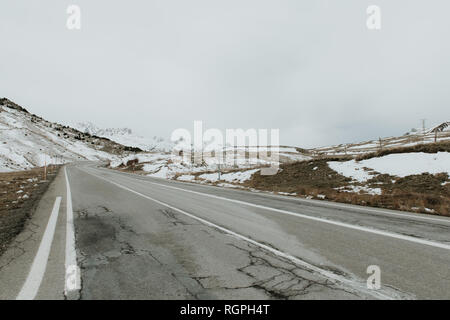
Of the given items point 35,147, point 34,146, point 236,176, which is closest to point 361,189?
point 236,176

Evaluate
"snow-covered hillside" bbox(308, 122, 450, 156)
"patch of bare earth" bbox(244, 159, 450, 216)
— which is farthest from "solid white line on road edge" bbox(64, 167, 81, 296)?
"snow-covered hillside" bbox(308, 122, 450, 156)

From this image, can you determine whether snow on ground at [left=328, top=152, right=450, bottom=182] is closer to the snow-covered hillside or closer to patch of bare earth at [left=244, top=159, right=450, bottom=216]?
patch of bare earth at [left=244, top=159, right=450, bottom=216]

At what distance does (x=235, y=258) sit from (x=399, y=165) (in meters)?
15.8

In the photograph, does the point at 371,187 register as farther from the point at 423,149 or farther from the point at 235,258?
the point at 235,258

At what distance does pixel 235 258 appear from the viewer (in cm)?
427

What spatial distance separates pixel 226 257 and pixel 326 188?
1287cm

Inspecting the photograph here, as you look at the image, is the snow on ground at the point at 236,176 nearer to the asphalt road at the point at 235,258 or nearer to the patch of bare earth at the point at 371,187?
the patch of bare earth at the point at 371,187

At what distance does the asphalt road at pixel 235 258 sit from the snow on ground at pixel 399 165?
821 cm

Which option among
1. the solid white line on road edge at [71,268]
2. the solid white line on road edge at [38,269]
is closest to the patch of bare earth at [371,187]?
the solid white line on road edge at [71,268]

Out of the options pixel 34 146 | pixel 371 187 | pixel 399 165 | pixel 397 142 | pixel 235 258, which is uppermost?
pixel 34 146

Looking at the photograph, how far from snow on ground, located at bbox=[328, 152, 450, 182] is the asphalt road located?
8208 mm

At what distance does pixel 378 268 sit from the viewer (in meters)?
3.78

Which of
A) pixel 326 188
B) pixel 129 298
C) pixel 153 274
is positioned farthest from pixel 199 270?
pixel 326 188
